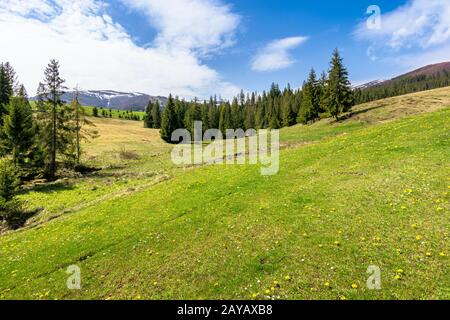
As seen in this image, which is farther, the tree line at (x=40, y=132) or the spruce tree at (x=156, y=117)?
the spruce tree at (x=156, y=117)

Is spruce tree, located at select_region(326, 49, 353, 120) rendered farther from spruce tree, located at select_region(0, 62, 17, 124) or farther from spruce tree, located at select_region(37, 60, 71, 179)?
spruce tree, located at select_region(0, 62, 17, 124)

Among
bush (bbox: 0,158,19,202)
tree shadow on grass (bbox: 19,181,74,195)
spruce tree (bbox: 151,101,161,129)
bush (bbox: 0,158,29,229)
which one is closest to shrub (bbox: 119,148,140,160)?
tree shadow on grass (bbox: 19,181,74,195)

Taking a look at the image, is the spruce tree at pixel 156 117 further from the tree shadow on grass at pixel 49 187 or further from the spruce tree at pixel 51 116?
the tree shadow on grass at pixel 49 187

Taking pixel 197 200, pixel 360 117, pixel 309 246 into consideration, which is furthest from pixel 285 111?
pixel 309 246

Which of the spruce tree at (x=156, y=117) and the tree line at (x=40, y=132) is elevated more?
the spruce tree at (x=156, y=117)

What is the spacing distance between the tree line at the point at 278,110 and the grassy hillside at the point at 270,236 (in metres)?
40.3

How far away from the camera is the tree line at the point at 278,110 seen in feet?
208

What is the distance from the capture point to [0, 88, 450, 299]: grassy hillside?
33.4 ft

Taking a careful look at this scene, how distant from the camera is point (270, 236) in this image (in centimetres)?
1355

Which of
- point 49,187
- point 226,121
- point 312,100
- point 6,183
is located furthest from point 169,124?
point 6,183

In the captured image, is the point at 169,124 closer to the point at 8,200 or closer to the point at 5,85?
the point at 5,85

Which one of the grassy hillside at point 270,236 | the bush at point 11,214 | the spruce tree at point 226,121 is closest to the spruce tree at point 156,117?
the spruce tree at point 226,121

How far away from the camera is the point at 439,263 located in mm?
9758
